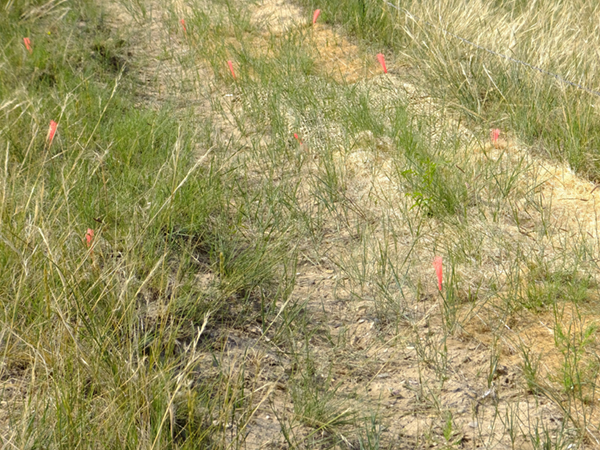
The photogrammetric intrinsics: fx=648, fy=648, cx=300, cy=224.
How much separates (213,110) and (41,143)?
1.21 meters

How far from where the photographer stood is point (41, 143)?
3420 mm

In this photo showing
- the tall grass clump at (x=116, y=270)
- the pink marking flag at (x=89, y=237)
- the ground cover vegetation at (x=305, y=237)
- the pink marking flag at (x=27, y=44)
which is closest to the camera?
the tall grass clump at (x=116, y=270)

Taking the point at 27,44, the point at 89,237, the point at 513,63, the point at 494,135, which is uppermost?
the point at 513,63

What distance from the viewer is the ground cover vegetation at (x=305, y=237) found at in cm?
195

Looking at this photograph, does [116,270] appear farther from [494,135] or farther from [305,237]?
[494,135]

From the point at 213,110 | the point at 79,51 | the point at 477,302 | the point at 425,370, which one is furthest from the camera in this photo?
the point at 79,51

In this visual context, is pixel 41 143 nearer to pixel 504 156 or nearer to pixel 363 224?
pixel 363 224

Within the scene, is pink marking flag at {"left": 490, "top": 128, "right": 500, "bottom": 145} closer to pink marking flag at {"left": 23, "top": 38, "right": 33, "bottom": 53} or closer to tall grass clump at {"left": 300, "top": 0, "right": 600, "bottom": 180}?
tall grass clump at {"left": 300, "top": 0, "right": 600, "bottom": 180}

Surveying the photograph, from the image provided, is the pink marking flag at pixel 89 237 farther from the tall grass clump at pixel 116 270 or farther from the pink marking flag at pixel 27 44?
the pink marking flag at pixel 27 44

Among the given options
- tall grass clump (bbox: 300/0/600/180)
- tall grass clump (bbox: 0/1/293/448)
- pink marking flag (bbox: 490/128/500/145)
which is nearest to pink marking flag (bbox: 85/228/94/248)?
tall grass clump (bbox: 0/1/293/448)

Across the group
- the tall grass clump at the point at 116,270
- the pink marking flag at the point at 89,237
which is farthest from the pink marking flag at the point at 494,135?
the pink marking flag at the point at 89,237

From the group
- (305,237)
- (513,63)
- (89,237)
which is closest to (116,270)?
(89,237)

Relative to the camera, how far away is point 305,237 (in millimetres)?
→ 3018

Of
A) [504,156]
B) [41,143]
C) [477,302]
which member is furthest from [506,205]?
[41,143]
